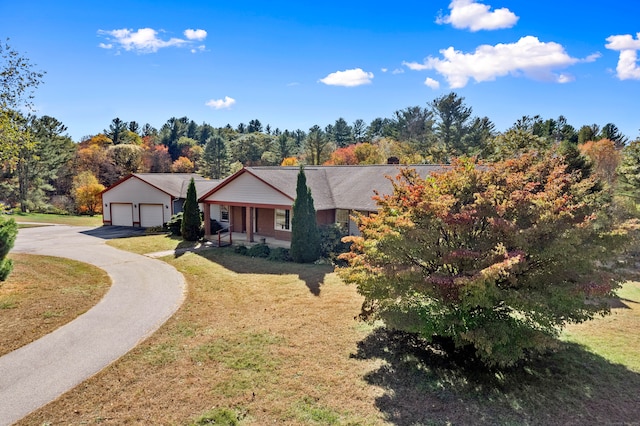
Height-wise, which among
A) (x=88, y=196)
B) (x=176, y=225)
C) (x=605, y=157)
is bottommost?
(x=176, y=225)

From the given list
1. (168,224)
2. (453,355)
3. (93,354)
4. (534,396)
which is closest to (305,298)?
(453,355)

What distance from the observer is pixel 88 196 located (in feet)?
145

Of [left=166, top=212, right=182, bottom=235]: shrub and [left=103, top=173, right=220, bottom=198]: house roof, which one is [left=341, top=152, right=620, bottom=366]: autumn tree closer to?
[left=166, top=212, right=182, bottom=235]: shrub

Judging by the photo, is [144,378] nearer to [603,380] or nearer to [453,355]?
[453,355]

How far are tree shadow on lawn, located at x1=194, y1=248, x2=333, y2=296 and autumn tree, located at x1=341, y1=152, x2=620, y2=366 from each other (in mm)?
7163

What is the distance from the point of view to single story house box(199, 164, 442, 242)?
22453 mm

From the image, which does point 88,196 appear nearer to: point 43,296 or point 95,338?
point 43,296

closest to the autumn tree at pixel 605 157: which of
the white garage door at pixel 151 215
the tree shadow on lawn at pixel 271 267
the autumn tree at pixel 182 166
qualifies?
the tree shadow on lawn at pixel 271 267

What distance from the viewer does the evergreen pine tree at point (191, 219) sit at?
2538cm

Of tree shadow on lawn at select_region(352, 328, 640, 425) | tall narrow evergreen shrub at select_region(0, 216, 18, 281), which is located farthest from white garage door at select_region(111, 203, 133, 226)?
tree shadow on lawn at select_region(352, 328, 640, 425)

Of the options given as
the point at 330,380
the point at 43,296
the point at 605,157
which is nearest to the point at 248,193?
the point at 43,296

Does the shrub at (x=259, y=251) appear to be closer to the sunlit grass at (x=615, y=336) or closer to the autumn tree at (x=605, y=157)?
the sunlit grass at (x=615, y=336)

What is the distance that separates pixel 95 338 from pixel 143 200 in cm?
2497

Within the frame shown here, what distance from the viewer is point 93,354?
9297 mm
